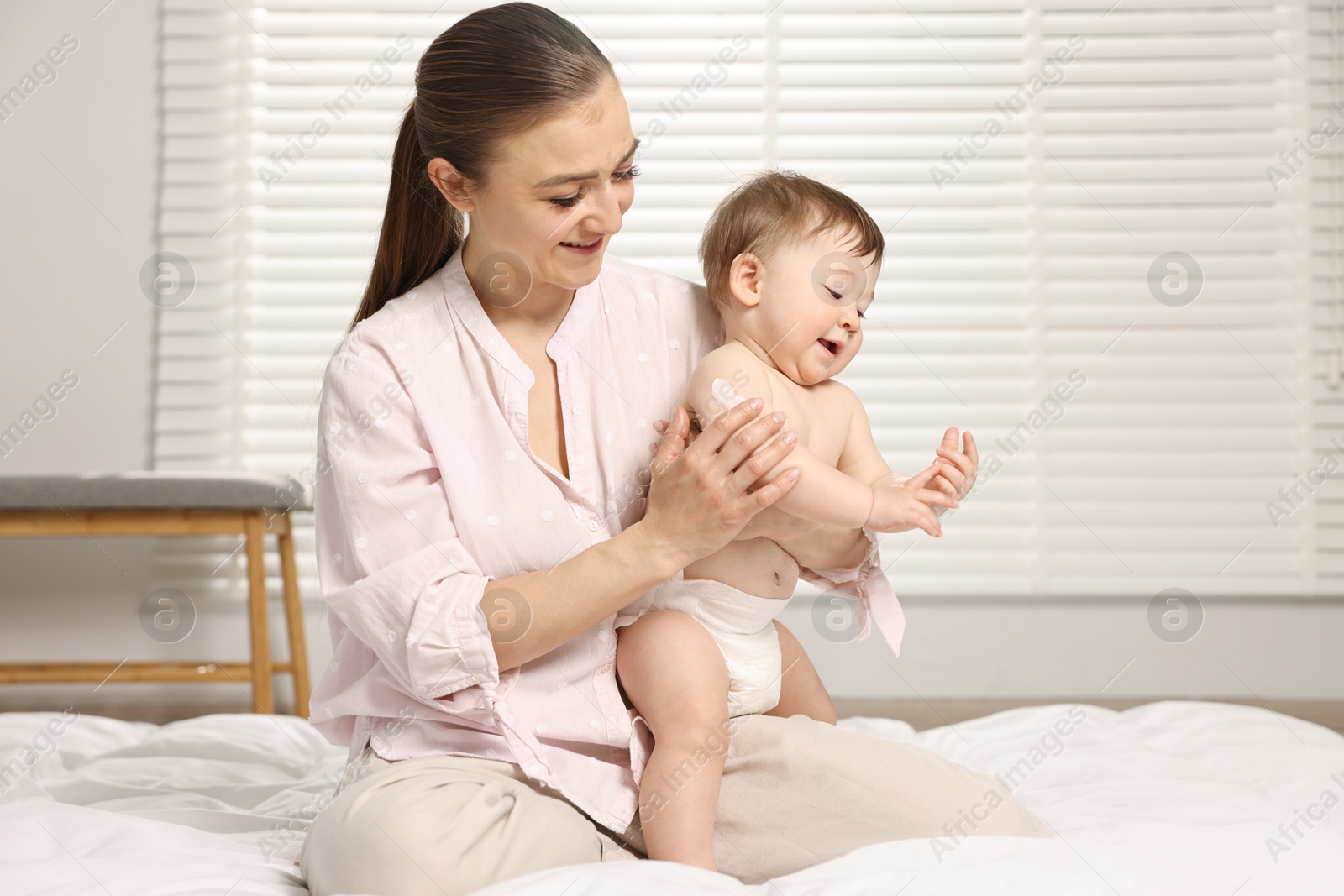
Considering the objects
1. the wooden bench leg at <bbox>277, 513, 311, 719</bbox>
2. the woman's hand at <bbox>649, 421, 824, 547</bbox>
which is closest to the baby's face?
the woman's hand at <bbox>649, 421, 824, 547</bbox>

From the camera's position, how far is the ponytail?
1.22 meters

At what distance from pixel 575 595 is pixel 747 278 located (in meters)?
0.41

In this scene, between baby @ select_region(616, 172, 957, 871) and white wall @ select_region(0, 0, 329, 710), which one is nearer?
baby @ select_region(616, 172, 957, 871)

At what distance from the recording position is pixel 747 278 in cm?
118

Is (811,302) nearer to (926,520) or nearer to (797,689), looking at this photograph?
(926,520)

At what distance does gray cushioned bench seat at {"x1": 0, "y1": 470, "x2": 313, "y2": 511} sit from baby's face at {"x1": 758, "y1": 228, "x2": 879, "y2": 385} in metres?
1.44

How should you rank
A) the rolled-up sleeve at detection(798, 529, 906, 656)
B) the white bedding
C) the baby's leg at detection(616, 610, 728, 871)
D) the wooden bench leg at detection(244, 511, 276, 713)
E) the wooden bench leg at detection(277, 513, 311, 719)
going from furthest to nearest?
the wooden bench leg at detection(277, 513, 311, 719) < the wooden bench leg at detection(244, 511, 276, 713) < the rolled-up sleeve at detection(798, 529, 906, 656) < the baby's leg at detection(616, 610, 728, 871) < the white bedding

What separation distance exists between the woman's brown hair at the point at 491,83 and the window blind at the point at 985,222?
1535 mm

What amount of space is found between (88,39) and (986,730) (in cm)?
260

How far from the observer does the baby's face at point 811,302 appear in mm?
1149

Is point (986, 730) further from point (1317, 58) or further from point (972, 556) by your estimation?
point (1317, 58)

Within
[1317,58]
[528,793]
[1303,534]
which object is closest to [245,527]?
[528,793]

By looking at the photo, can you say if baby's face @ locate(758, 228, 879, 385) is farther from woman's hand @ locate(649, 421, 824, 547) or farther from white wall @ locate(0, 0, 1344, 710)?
white wall @ locate(0, 0, 1344, 710)

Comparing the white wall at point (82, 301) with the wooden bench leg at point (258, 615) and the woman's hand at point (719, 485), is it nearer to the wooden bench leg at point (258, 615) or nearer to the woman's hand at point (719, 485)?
the wooden bench leg at point (258, 615)
